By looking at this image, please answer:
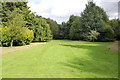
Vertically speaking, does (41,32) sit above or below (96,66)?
above

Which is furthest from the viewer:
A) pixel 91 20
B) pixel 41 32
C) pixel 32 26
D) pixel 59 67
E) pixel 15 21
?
pixel 41 32

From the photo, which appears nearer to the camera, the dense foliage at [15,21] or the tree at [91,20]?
the dense foliage at [15,21]

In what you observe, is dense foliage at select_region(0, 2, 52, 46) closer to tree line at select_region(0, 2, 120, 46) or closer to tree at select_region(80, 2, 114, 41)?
tree line at select_region(0, 2, 120, 46)

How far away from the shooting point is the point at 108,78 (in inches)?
163

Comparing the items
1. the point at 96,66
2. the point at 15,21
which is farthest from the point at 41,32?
the point at 96,66

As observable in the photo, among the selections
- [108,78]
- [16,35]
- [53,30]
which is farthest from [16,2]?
[53,30]

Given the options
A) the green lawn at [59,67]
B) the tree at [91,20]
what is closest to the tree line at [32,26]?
the tree at [91,20]

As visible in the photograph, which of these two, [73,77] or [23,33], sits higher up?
[23,33]

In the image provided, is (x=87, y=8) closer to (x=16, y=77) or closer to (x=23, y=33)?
(x=23, y=33)

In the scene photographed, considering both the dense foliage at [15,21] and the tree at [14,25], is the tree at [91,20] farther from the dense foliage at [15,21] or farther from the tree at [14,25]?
the tree at [14,25]

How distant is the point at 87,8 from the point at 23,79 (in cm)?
2635

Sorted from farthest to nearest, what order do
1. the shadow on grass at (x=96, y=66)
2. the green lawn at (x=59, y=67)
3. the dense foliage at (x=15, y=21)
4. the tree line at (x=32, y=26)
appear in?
the tree line at (x=32, y=26) < the dense foliage at (x=15, y=21) < the shadow on grass at (x=96, y=66) < the green lawn at (x=59, y=67)

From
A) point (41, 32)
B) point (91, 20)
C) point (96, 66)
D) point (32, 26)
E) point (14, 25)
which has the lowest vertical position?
point (96, 66)

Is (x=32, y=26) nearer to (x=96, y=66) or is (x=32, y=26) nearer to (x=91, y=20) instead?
(x=91, y=20)
